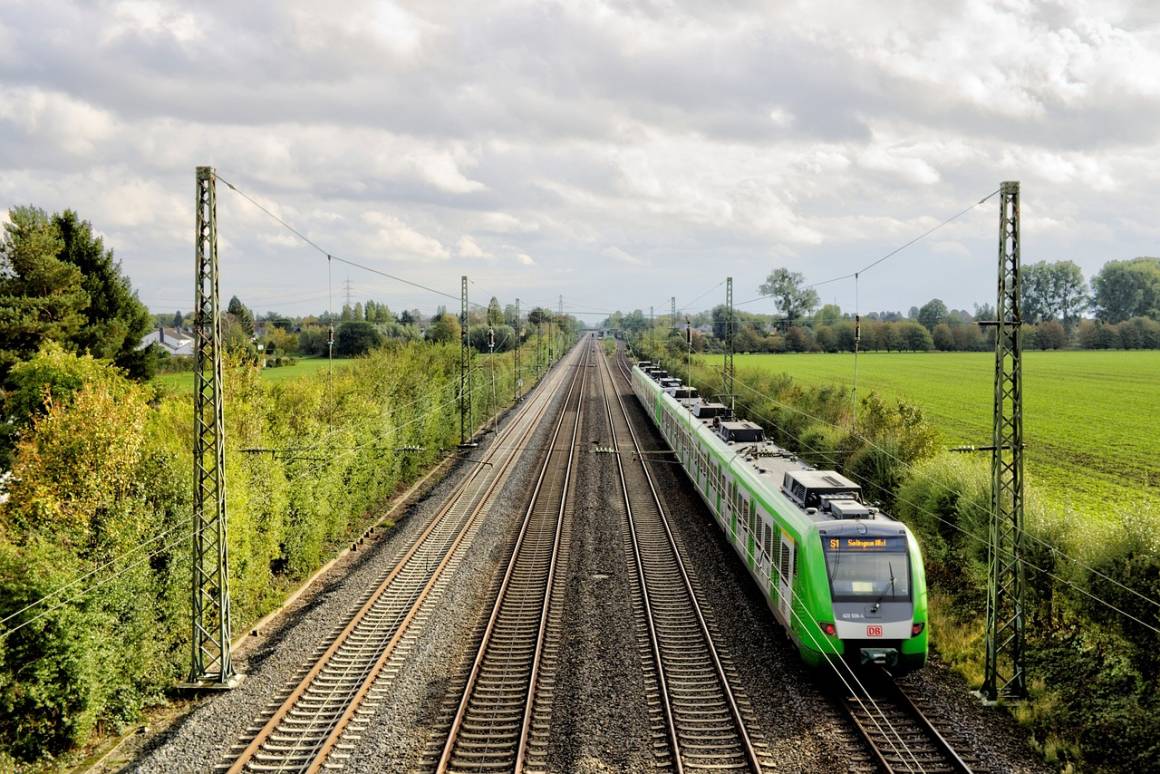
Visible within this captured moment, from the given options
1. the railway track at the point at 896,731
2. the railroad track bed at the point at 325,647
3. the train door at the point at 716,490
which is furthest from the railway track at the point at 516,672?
the railway track at the point at 896,731

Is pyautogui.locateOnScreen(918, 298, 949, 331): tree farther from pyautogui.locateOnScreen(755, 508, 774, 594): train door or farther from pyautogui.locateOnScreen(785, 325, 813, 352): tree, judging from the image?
pyautogui.locateOnScreen(755, 508, 774, 594): train door

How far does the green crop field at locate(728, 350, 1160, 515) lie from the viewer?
107 feet

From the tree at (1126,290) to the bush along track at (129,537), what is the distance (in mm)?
152285

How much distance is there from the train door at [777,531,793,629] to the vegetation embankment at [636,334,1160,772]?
3.77 metres

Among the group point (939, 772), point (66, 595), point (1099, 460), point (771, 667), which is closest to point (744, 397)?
point (1099, 460)

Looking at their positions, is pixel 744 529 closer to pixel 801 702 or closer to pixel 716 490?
pixel 716 490

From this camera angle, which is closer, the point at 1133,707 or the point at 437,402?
the point at 1133,707

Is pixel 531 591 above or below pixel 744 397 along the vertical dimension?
below

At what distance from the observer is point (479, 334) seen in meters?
106

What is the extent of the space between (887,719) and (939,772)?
1.43 m

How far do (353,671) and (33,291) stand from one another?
110 ft

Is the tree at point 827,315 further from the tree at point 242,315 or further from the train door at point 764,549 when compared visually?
the train door at point 764,549

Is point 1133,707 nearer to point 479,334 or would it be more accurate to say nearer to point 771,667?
point 771,667

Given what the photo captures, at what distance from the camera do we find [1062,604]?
55.4ft
